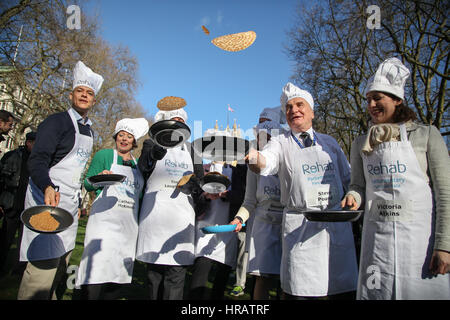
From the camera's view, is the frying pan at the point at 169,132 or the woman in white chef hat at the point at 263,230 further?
the woman in white chef hat at the point at 263,230

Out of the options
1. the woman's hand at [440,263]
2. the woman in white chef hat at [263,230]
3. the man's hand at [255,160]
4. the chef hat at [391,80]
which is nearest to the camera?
the woman's hand at [440,263]

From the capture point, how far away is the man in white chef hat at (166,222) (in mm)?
2867

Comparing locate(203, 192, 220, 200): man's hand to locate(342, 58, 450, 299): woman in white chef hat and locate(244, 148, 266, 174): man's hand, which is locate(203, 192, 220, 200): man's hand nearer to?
locate(244, 148, 266, 174): man's hand

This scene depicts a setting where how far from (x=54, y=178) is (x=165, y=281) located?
1.41m

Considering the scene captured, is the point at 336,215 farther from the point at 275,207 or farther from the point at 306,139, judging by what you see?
the point at 275,207

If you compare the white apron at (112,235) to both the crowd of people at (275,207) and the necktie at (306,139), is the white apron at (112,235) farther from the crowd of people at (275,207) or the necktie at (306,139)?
the necktie at (306,139)

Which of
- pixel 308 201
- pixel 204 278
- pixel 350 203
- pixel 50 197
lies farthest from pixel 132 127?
pixel 350 203

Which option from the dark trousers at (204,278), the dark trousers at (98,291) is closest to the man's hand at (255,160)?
the dark trousers at (204,278)

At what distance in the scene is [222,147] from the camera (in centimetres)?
189

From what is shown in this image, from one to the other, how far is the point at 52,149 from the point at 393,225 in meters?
2.73

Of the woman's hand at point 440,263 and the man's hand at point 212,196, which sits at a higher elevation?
the man's hand at point 212,196

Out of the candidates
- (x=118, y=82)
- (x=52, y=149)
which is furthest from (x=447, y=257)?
(x=118, y=82)

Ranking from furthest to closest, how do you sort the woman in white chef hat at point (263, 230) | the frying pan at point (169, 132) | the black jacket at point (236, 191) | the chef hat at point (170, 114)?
the chef hat at point (170, 114) → the black jacket at point (236, 191) → the woman in white chef hat at point (263, 230) → the frying pan at point (169, 132)
